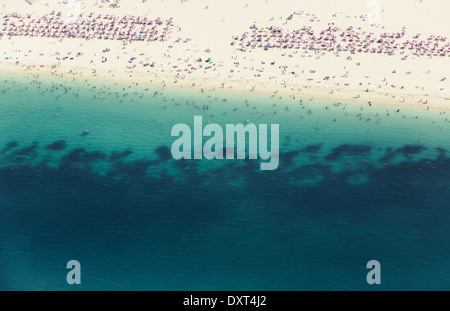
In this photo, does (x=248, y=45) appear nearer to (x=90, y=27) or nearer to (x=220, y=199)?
(x=90, y=27)

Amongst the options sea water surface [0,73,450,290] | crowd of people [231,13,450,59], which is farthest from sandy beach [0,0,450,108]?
sea water surface [0,73,450,290]

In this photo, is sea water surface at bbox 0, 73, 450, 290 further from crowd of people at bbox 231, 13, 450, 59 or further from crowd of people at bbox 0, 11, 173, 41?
crowd of people at bbox 0, 11, 173, 41

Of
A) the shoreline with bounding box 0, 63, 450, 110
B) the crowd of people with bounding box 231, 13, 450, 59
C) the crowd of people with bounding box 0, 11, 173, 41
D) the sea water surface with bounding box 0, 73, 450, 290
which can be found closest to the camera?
the sea water surface with bounding box 0, 73, 450, 290

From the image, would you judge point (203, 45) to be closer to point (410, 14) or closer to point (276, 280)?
point (410, 14)

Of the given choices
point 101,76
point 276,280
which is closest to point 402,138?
point 276,280

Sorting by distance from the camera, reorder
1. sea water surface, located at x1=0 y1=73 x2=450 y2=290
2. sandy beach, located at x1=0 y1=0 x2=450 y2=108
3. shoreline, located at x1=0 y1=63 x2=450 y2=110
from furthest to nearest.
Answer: sandy beach, located at x1=0 y1=0 x2=450 y2=108
shoreline, located at x1=0 y1=63 x2=450 y2=110
sea water surface, located at x1=0 y1=73 x2=450 y2=290

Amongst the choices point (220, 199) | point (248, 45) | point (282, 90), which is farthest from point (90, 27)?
point (220, 199)
